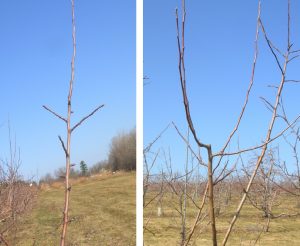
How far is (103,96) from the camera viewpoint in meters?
2.25

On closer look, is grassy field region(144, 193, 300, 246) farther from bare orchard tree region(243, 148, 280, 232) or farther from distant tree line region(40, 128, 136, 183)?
distant tree line region(40, 128, 136, 183)

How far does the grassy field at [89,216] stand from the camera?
17.7 feet

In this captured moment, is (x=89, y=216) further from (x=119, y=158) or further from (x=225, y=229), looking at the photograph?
(x=119, y=158)

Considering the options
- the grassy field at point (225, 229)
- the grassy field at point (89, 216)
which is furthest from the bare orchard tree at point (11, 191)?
the grassy field at point (225, 229)

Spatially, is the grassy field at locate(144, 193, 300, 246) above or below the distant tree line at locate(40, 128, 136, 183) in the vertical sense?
below

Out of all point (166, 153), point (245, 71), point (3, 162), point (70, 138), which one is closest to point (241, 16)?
point (245, 71)

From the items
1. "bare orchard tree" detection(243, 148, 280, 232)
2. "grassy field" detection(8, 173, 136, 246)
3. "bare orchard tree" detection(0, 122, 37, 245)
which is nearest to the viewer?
"bare orchard tree" detection(243, 148, 280, 232)

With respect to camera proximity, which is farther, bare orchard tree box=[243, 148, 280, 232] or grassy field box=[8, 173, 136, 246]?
grassy field box=[8, 173, 136, 246]

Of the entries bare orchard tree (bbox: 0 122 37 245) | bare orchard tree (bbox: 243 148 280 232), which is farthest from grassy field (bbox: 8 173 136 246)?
bare orchard tree (bbox: 243 148 280 232)

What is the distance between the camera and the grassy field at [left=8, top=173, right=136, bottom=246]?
17.7ft

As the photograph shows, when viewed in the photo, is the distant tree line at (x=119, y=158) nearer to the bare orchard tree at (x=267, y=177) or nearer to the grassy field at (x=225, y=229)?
the grassy field at (x=225, y=229)

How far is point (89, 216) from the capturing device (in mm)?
6609

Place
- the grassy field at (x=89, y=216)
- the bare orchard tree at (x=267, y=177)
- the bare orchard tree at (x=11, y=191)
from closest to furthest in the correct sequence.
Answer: the bare orchard tree at (x=267, y=177) → the bare orchard tree at (x=11, y=191) → the grassy field at (x=89, y=216)

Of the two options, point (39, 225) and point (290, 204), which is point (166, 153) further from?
point (290, 204)
